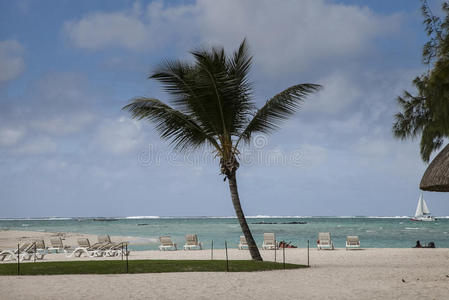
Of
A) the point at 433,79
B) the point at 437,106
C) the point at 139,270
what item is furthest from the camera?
the point at 139,270

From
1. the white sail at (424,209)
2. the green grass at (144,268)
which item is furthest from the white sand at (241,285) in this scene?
the white sail at (424,209)

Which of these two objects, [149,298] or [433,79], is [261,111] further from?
[149,298]

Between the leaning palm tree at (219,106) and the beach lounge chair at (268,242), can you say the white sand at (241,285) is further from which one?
the beach lounge chair at (268,242)

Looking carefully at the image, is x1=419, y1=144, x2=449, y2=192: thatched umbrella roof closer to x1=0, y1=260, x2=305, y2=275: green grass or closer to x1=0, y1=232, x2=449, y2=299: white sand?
x1=0, y1=232, x2=449, y2=299: white sand

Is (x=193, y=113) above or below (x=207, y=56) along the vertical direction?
below

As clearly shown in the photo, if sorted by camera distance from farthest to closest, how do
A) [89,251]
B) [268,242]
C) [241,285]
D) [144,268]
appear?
[268,242]
[89,251]
[144,268]
[241,285]

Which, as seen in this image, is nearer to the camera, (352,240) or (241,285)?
(241,285)

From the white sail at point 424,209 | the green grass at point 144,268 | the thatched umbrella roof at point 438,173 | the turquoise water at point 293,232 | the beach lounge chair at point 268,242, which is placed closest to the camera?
the thatched umbrella roof at point 438,173

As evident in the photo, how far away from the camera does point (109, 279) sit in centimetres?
1152

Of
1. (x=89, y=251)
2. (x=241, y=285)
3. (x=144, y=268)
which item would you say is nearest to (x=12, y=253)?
(x=89, y=251)

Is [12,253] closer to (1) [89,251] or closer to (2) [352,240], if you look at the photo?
(1) [89,251]

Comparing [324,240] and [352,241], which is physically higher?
[324,240]

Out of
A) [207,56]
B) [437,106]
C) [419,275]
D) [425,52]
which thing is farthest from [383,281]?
[207,56]

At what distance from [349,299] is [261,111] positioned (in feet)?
22.5
